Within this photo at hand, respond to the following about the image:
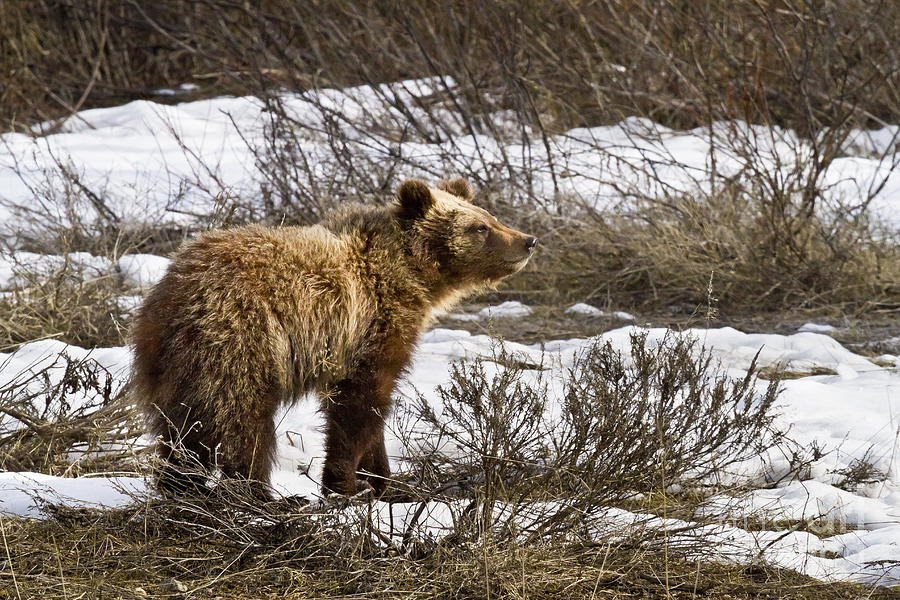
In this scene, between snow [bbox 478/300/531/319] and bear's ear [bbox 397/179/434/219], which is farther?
snow [bbox 478/300/531/319]

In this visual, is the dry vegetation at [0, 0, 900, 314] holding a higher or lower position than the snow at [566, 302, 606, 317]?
higher

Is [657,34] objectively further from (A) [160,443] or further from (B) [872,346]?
(A) [160,443]

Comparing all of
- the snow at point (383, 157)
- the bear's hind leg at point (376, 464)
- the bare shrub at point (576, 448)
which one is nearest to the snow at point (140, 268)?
the snow at point (383, 157)

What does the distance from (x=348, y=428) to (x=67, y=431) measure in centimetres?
139

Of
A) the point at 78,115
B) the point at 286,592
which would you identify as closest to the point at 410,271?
the point at 286,592

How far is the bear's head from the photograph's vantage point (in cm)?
469

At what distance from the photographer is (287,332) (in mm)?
3961

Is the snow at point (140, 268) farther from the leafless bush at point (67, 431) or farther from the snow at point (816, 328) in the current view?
the snow at point (816, 328)

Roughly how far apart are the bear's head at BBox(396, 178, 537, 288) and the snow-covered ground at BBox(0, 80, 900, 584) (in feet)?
1.87

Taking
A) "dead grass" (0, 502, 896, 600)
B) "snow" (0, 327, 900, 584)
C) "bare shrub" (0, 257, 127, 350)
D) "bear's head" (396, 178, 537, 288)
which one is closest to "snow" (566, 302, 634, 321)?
"snow" (0, 327, 900, 584)

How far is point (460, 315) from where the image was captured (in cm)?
734

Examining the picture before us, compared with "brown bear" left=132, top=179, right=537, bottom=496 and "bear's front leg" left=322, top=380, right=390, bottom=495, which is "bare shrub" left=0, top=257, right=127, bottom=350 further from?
"bear's front leg" left=322, top=380, right=390, bottom=495

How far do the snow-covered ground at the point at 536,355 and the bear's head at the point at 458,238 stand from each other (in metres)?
0.57

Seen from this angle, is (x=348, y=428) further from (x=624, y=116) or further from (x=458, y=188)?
(x=624, y=116)
